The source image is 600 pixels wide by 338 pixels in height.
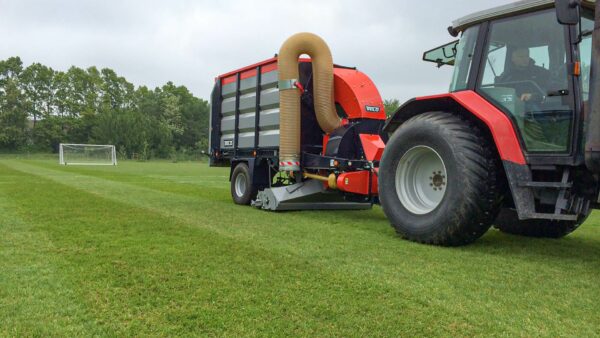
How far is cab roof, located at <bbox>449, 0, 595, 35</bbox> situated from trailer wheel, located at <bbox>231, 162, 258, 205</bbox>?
480 cm

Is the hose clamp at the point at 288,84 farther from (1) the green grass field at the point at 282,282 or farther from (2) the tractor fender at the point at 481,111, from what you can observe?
(1) the green grass field at the point at 282,282

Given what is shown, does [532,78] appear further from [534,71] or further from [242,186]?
[242,186]

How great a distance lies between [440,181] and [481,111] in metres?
0.95

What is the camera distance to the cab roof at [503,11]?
14.2 feet

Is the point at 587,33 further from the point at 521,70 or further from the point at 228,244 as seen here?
the point at 228,244

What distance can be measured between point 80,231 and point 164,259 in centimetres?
193

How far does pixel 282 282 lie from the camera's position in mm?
3375

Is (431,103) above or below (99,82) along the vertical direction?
below

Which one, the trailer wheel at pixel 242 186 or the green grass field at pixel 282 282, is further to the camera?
the trailer wheel at pixel 242 186

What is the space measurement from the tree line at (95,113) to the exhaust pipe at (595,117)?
6798 cm

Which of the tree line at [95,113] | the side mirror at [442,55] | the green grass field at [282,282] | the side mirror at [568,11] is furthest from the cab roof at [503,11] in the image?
the tree line at [95,113]

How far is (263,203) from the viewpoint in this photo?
8312 millimetres

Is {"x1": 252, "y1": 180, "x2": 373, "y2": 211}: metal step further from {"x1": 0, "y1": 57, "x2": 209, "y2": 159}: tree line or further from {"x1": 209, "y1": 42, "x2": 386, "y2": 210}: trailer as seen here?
{"x1": 0, "y1": 57, "x2": 209, "y2": 159}: tree line

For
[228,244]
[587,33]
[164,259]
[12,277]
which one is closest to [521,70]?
[587,33]
